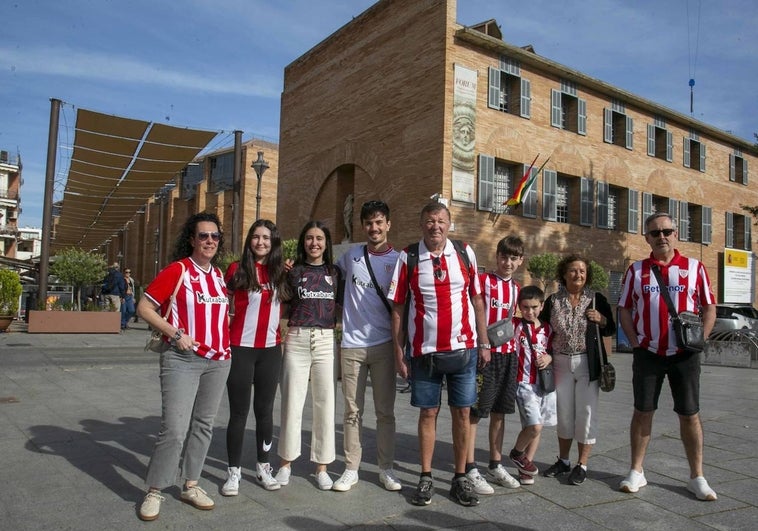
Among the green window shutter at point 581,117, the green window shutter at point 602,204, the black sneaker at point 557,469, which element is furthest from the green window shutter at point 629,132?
the black sneaker at point 557,469

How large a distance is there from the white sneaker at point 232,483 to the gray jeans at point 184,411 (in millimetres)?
254

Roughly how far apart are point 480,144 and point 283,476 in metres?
16.1

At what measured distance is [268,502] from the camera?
3756mm

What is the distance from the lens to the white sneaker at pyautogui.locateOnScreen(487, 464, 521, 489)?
4148 mm

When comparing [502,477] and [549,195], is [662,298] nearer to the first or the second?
[502,477]

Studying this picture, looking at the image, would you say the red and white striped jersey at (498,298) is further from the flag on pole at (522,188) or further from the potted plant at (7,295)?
the potted plant at (7,295)

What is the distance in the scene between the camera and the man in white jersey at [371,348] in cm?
415

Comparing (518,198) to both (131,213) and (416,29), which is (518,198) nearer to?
(416,29)

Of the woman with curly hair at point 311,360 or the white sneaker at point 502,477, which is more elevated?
the woman with curly hair at point 311,360

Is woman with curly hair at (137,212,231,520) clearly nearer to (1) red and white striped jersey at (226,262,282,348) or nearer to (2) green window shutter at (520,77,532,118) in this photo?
(1) red and white striped jersey at (226,262,282,348)

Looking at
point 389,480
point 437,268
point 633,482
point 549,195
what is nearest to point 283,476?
point 389,480

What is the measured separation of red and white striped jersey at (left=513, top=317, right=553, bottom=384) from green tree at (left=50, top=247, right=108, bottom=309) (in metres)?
16.3

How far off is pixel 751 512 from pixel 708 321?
1.19 m

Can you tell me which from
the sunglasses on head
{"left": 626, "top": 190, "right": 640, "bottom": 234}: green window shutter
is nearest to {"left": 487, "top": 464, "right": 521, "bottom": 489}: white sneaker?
the sunglasses on head
